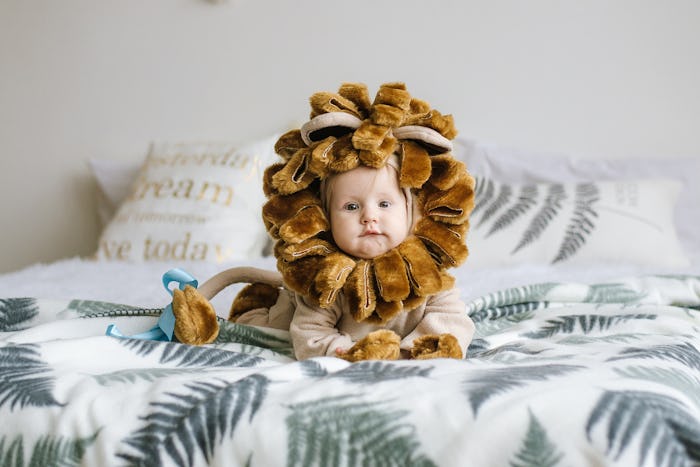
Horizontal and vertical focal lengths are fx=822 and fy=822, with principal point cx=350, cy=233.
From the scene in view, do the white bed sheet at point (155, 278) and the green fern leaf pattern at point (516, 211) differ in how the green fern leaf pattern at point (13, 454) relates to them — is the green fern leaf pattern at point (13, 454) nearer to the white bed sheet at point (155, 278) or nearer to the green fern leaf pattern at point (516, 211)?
the white bed sheet at point (155, 278)

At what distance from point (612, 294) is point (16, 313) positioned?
1.01m

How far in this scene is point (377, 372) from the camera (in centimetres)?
89

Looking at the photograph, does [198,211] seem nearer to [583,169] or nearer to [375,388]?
[583,169]

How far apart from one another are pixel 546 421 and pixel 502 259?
4.25 feet

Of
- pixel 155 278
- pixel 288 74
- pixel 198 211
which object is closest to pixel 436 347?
pixel 155 278

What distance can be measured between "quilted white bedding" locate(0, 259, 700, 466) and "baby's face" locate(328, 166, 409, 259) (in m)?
0.19

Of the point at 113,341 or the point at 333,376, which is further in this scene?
the point at 113,341

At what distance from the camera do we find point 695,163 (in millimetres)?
2299

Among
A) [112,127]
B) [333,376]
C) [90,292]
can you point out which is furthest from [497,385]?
[112,127]

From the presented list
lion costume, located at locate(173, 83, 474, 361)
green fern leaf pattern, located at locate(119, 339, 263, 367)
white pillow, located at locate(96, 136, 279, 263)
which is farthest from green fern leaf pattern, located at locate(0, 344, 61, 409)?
white pillow, located at locate(96, 136, 279, 263)

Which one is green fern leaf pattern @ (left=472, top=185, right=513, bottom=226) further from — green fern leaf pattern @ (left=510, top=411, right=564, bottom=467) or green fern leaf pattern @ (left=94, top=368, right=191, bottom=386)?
green fern leaf pattern @ (left=510, top=411, right=564, bottom=467)

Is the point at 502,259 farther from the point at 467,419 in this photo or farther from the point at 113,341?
the point at 467,419

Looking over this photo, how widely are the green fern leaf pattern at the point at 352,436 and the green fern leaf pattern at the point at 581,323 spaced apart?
542 millimetres

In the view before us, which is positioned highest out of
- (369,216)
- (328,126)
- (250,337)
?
(328,126)
